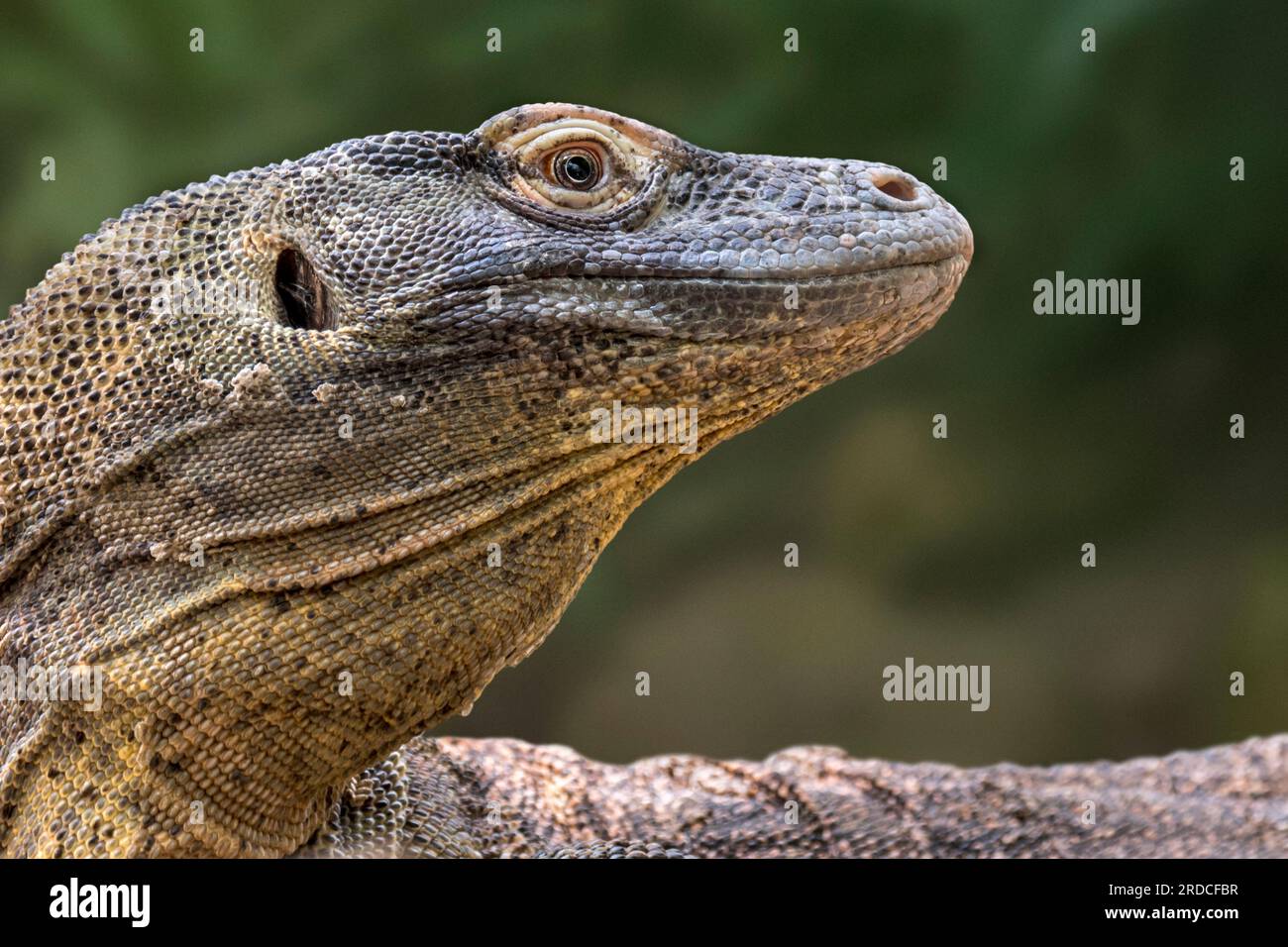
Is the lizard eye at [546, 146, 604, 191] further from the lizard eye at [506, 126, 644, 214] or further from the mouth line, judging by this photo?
the mouth line

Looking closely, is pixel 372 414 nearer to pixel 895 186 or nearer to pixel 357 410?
pixel 357 410

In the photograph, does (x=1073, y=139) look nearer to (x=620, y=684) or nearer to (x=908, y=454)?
(x=908, y=454)

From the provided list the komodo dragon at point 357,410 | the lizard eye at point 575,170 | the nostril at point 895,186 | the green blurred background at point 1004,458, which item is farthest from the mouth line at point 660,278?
the green blurred background at point 1004,458

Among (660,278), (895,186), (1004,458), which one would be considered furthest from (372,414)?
(1004,458)

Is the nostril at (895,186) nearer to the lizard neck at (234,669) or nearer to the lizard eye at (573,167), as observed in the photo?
the lizard eye at (573,167)

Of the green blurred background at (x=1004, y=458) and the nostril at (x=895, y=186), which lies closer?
the nostril at (x=895, y=186)
